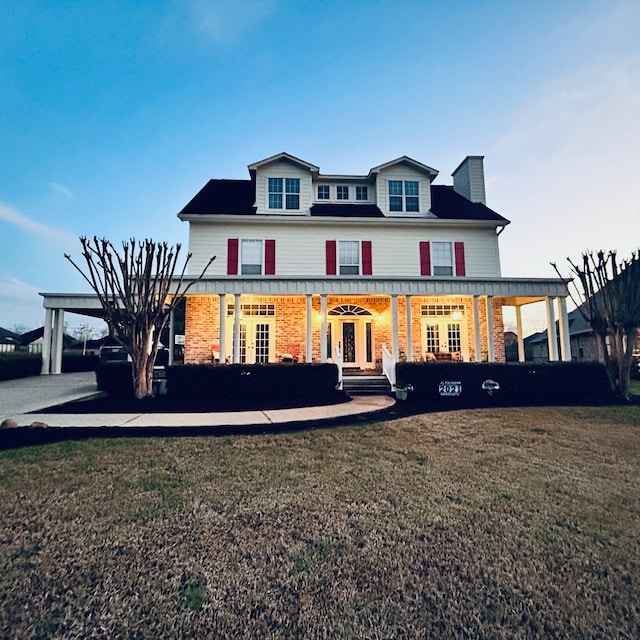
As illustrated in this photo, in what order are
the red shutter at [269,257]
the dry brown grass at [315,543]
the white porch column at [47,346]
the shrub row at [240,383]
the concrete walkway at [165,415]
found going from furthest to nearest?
the red shutter at [269,257] → the white porch column at [47,346] → the shrub row at [240,383] → the concrete walkway at [165,415] → the dry brown grass at [315,543]

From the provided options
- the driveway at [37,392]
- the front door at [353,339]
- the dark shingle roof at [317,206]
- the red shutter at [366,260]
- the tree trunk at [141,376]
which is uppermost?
the dark shingle roof at [317,206]

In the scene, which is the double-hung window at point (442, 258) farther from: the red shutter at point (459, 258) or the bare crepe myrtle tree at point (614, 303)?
the bare crepe myrtle tree at point (614, 303)

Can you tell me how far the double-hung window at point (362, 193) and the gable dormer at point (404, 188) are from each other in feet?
2.80

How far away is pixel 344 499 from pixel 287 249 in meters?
12.8

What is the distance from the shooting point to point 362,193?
56.2 ft

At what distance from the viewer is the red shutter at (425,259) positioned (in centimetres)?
1544

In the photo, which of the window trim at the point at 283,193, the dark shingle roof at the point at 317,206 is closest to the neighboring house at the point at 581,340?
the dark shingle roof at the point at 317,206

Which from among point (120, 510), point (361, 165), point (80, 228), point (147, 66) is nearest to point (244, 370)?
point (120, 510)

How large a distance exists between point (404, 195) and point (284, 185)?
5.81 metres

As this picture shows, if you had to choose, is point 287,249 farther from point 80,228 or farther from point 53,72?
point 80,228

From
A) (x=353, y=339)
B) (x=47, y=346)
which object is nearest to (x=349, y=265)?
(x=353, y=339)

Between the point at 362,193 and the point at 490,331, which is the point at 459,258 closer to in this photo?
the point at 490,331

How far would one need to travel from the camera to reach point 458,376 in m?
10.0

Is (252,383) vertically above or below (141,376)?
below
